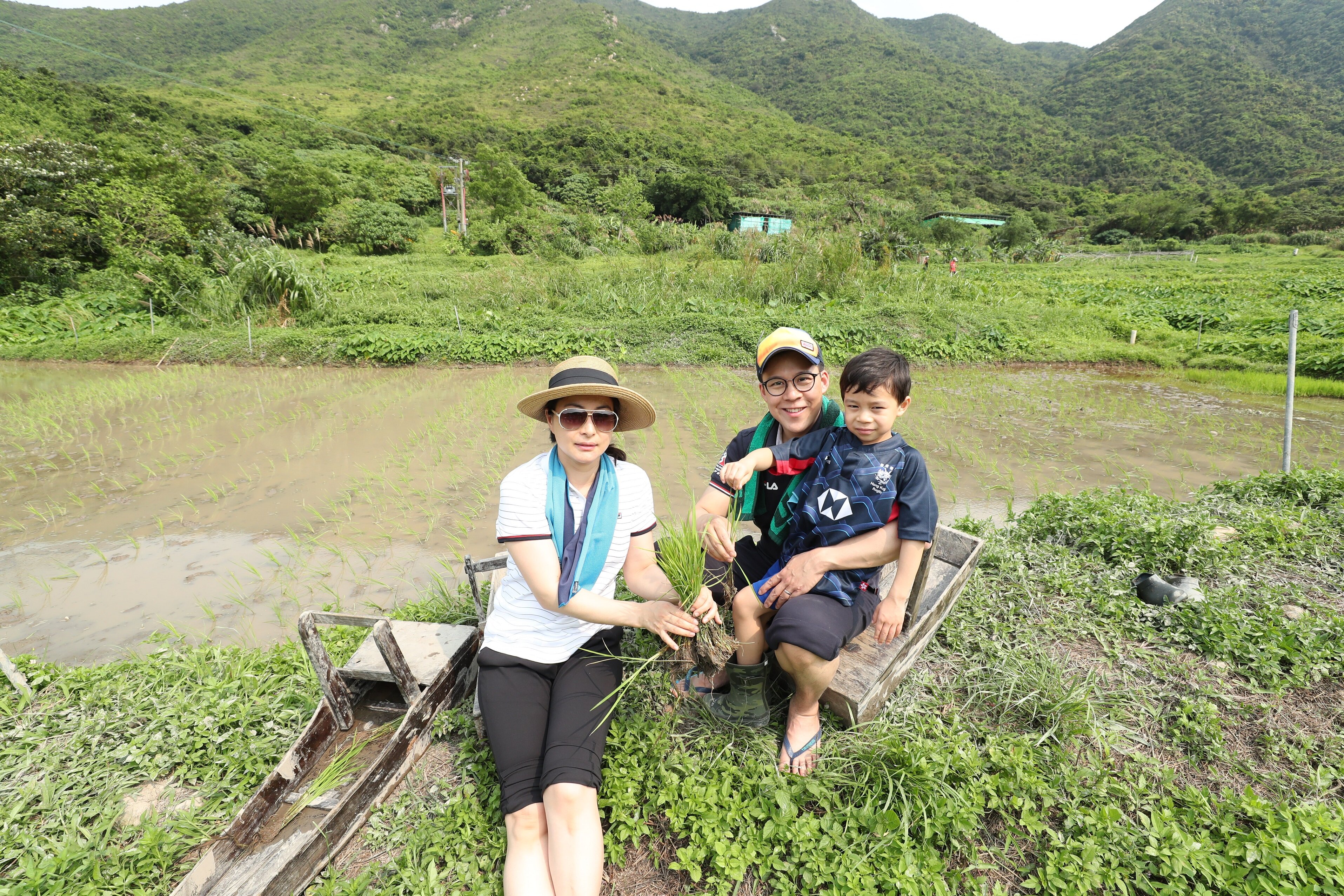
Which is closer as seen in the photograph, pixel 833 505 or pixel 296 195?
pixel 833 505

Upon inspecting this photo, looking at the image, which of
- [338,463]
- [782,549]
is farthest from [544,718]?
[338,463]

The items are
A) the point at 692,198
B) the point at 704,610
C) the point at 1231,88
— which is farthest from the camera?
the point at 1231,88

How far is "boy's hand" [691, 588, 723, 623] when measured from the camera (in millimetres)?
1899

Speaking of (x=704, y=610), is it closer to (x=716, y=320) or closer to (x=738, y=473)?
(x=738, y=473)

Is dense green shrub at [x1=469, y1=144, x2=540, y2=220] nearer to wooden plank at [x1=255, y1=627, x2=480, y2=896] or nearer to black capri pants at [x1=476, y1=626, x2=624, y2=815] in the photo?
wooden plank at [x1=255, y1=627, x2=480, y2=896]

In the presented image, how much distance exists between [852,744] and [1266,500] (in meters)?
4.28

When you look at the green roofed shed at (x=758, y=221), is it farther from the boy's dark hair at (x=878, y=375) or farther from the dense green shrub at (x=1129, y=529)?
the boy's dark hair at (x=878, y=375)

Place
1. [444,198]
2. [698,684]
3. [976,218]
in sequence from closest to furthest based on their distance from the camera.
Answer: [698,684], [444,198], [976,218]

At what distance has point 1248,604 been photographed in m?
2.85

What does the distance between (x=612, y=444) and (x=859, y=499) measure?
984 millimetres

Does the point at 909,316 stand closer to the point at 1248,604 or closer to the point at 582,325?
the point at 582,325

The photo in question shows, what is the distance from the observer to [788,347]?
2.17 metres

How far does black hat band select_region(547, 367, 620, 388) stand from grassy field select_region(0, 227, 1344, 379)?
7.93 m

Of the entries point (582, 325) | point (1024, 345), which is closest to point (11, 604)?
point (582, 325)
